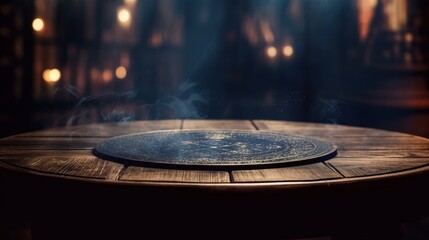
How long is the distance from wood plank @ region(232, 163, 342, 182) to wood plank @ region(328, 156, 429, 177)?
0.20 ft

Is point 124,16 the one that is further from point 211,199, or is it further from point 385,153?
point 211,199

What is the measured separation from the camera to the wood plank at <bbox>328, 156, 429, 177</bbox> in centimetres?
147

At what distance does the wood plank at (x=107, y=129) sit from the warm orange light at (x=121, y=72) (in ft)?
7.21

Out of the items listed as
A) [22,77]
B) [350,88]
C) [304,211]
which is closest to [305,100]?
[350,88]

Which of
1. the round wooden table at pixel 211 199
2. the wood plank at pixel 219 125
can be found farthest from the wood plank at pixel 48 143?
the wood plank at pixel 219 125

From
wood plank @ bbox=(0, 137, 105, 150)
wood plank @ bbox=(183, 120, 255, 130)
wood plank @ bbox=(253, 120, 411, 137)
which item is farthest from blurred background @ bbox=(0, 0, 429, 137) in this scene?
wood plank @ bbox=(0, 137, 105, 150)

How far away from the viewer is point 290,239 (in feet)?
4.34

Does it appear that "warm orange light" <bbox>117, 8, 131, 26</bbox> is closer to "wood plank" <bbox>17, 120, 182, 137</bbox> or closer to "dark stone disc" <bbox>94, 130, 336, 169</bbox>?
"wood plank" <bbox>17, 120, 182, 137</bbox>

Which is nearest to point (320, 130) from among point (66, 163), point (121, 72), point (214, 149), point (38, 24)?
point (214, 149)

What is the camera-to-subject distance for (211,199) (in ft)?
4.16

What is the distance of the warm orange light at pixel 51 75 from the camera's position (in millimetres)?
4770

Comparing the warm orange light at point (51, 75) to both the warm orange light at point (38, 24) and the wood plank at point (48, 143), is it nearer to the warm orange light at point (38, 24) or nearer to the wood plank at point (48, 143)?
the warm orange light at point (38, 24)

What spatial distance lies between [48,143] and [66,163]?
0.54 meters

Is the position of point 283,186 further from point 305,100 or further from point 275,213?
point 305,100
